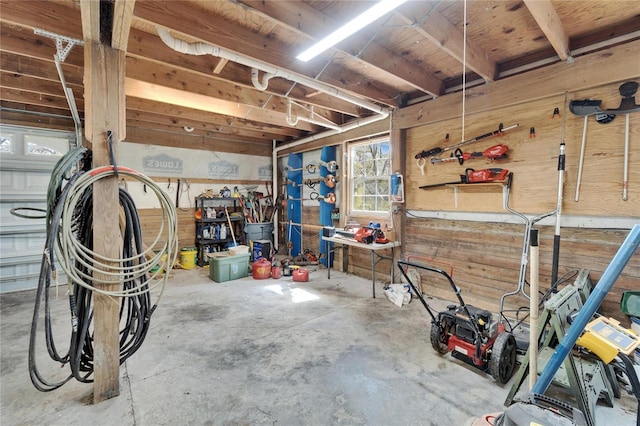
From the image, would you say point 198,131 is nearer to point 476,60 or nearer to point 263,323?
point 263,323

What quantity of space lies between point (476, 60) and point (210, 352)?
3635 millimetres

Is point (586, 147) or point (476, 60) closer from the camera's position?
point (586, 147)

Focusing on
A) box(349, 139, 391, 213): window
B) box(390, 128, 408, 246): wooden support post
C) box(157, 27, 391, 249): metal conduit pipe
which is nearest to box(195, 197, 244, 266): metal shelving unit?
box(157, 27, 391, 249): metal conduit pipe

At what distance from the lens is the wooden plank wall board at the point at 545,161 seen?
2396 mm

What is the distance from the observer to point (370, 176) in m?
4.66

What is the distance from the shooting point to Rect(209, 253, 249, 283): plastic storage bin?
446cm

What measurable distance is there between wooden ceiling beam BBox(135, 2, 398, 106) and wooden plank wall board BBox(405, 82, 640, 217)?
4.93 feet

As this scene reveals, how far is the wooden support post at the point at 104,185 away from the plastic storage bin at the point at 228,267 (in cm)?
264

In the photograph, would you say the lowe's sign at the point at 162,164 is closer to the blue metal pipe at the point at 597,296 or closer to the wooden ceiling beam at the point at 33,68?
the wooden ceiling beam at the point at 33,68

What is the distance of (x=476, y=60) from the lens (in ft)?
8.89

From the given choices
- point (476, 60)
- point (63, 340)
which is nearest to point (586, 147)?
point (476, 60)

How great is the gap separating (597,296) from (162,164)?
6230mm

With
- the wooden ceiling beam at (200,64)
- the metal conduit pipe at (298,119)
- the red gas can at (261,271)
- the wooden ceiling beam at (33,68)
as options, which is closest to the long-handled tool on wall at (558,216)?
the wooden ceiling beam at (200,64)

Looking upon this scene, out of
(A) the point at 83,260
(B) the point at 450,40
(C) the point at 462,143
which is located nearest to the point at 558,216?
(C) the point at 462,143
